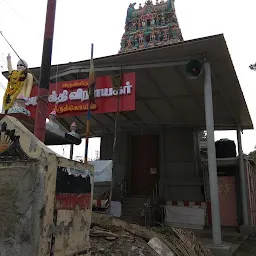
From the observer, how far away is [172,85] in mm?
9945

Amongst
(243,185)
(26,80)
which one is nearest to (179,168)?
(243,185)

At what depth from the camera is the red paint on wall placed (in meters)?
3.27

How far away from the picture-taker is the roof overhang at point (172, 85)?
8.12 m

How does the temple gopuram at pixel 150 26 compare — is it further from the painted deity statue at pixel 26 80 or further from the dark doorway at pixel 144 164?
the painted deity statue at pixel 26 80

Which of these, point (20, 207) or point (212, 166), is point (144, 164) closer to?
point (212, 166)

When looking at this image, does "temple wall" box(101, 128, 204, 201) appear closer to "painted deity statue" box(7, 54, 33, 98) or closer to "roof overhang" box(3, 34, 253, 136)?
"roof overhang" box(3, 34, 253, 136)

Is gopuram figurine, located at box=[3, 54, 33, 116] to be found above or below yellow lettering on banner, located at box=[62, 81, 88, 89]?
below

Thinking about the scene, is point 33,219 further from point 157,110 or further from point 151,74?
point 157,110

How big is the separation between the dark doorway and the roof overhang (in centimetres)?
77

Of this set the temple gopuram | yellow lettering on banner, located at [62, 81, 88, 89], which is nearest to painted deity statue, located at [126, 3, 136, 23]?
the temple gopuram

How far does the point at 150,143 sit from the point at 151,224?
431 cm

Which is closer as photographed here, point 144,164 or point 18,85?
point 18,85

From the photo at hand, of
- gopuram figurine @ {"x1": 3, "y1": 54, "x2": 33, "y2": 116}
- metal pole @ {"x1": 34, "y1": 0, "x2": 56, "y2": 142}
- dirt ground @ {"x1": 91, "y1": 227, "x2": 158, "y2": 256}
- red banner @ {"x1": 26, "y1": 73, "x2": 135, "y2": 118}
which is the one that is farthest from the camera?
red banner @ {"x1": 26, "y1": 73, "x2": 135, "y2": 118}

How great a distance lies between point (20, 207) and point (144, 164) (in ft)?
36.9
